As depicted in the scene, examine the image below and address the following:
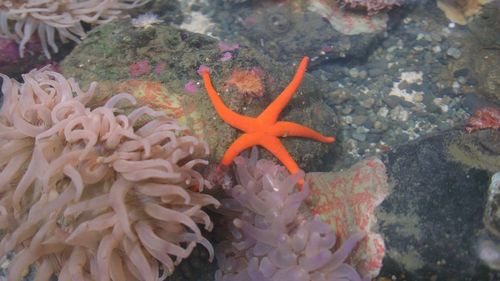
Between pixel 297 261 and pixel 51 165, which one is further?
pixel 297 261

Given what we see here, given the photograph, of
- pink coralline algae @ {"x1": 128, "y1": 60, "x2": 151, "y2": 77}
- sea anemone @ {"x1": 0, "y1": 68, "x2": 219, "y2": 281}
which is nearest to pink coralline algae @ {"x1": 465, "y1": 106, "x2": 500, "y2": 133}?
sea anemone @ {"x1": 0, "y1": 68, "x2": 219, "y2": 281}

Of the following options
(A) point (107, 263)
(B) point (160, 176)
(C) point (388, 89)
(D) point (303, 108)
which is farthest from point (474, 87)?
(A) point (107, 263)

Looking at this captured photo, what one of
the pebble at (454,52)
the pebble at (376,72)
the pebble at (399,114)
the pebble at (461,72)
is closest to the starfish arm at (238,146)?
the pebble at (399,114)

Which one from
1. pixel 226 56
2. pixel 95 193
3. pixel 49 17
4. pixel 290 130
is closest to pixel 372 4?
pixel 226 56

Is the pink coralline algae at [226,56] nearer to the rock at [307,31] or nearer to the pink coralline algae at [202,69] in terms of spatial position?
the pink coralline algae at [202,69]

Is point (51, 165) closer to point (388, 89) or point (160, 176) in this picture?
point (160, 176)

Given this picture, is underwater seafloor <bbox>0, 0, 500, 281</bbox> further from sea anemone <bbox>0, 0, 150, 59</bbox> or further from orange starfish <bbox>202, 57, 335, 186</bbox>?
sea anemone <bbox>0, 0, 150, 59</bbox>
